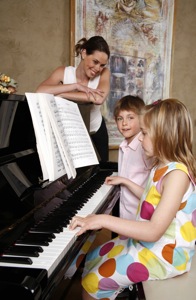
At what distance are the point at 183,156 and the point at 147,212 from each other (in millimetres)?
282

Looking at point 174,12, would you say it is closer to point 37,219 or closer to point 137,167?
point 137,167

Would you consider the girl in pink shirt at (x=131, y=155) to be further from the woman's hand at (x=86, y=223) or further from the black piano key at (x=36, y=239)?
the black piano key at (x=36, y=239)

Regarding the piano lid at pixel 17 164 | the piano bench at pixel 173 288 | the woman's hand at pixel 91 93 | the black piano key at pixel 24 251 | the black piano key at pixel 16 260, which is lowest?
the piano bench at pixel 173 288

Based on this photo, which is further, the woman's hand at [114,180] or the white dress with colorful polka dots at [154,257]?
the woman's hand at [114,180]

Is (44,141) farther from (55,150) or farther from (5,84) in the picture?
(5,84)

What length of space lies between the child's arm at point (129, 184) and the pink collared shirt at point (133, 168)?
5.9 inches

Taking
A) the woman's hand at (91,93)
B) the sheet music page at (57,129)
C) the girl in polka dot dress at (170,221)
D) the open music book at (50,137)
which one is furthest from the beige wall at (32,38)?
the girl in polka dot dress at (170,221)

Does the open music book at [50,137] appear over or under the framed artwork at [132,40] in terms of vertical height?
under

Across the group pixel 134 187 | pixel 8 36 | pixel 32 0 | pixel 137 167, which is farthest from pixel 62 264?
pixel 32 0

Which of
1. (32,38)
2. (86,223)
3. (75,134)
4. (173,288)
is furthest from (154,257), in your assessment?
(32,38)

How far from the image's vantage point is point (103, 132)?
2.71 m

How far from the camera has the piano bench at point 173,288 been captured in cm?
108

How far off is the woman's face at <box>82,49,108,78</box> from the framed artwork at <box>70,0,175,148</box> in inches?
37.6

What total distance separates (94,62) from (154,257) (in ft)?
5.14
